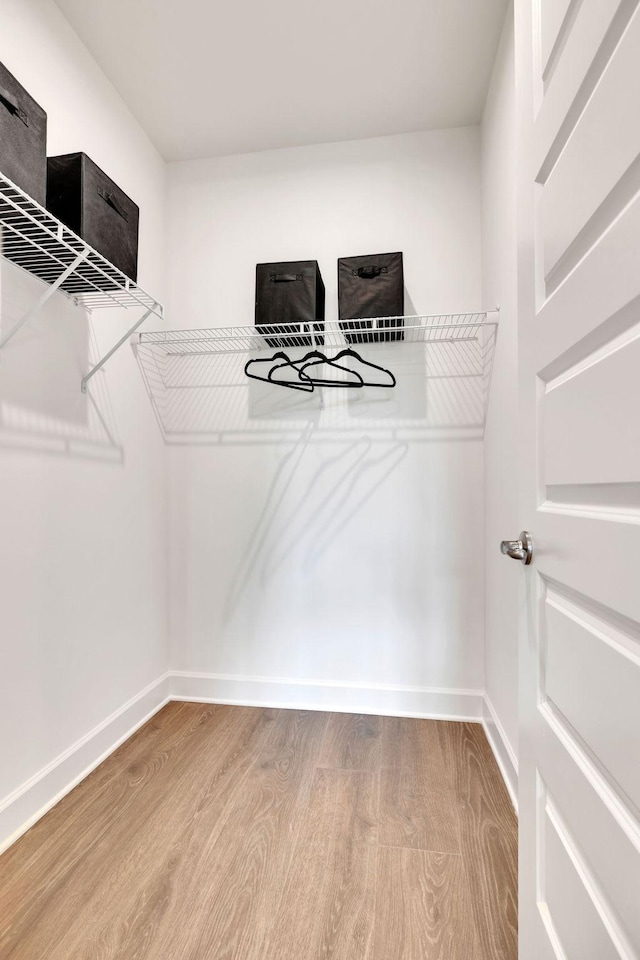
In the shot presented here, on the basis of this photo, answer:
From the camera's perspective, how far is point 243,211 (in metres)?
2.54

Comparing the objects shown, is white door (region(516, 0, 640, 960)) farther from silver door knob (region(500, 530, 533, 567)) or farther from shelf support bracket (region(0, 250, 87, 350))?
shelf support bracket (region(0, 250, 87, 350))

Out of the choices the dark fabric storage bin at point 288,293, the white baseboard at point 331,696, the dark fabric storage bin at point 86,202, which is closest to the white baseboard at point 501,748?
the white baseboard at point 331,696

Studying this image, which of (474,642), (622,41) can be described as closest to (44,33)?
(622,41)

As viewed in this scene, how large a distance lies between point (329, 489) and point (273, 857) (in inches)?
55.6

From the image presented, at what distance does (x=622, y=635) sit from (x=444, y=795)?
1375 mm

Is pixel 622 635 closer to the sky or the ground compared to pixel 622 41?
closer to the ground

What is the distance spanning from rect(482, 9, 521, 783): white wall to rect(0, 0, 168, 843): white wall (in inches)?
58.5

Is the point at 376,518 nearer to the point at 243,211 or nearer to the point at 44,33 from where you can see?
the point at 243,211

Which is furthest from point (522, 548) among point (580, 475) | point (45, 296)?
point (45, 296)

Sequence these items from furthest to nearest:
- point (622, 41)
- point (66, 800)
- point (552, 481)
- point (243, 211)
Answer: point (243, 211) → point (66, 800) → point (552, 481) → point (622, 41)

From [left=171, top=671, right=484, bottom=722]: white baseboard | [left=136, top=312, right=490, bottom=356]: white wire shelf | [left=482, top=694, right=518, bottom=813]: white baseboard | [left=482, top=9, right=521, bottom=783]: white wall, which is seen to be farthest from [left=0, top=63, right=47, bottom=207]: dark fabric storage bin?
[left=482, top=694, right=518, bottom=813]: white baseboard

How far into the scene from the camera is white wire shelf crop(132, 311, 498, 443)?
7.61ft

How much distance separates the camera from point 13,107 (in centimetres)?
125

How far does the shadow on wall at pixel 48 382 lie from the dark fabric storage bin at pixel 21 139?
334mm
